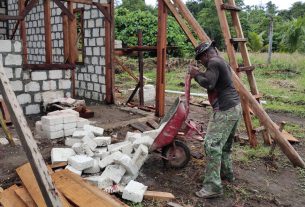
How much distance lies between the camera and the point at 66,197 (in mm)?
3969

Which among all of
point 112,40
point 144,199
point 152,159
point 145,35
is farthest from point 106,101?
point 145,35

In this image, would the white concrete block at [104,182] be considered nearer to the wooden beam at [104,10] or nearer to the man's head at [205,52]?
the man's head at [205,52]

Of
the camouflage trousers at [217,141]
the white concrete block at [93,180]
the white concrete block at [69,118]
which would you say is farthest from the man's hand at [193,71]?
the white concrete block at [69,118]

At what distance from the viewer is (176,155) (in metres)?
5.20

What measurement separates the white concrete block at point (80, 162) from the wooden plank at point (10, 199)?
830 mm

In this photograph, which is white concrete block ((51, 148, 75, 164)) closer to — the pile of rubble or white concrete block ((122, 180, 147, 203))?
the pile of rubble

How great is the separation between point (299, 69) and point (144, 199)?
1576 cm

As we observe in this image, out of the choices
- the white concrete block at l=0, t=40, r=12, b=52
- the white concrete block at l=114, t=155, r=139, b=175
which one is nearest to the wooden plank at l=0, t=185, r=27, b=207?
the white concrete block at l=114, t=155, r=139, b=175

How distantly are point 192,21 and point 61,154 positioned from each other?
11.1 ft

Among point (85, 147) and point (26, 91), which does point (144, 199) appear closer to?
point (85, 147)

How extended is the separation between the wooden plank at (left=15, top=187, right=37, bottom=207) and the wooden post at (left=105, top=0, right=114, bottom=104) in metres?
5.70

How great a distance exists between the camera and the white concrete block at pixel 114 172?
4.59m

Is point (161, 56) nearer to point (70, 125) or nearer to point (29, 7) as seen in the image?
point (70, 125)

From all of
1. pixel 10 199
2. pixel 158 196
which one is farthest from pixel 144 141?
pixel 10 199
